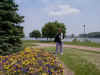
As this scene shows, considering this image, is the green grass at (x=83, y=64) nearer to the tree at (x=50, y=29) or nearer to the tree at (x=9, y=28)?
the tree at (x=9, y=28)

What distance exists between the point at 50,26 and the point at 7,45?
2973cm

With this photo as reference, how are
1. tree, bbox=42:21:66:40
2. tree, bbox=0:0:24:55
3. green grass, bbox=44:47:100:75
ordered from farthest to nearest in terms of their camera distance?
tree, bbox=42:21:66:40 < tree, bbox=0:0:24:55 < green grass, bbox=44:47:100:75

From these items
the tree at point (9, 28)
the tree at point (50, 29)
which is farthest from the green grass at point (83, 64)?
the tree at point (50, 29)

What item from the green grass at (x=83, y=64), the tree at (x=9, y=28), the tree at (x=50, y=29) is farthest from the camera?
the tree at (x=50, y=29)

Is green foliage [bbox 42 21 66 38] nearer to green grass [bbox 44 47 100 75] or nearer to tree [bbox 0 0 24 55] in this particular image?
tree [bbox 0 0 24 55]

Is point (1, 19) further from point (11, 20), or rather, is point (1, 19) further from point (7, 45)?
point (7, 45)

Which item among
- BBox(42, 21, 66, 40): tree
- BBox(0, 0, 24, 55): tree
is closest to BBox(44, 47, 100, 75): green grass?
BBox(0, 0, 24, 55): tree

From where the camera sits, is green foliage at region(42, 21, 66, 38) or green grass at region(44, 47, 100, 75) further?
green foliage at region(42, 21, 66, 38)

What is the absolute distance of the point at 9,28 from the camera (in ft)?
25.1

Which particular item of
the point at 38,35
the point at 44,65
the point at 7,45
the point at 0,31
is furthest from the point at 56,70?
the point at 38,35

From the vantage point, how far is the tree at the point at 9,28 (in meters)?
7.13

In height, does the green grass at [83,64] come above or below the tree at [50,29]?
below

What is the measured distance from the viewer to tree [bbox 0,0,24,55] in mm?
7130

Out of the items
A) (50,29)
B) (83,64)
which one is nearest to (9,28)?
(83,64)
